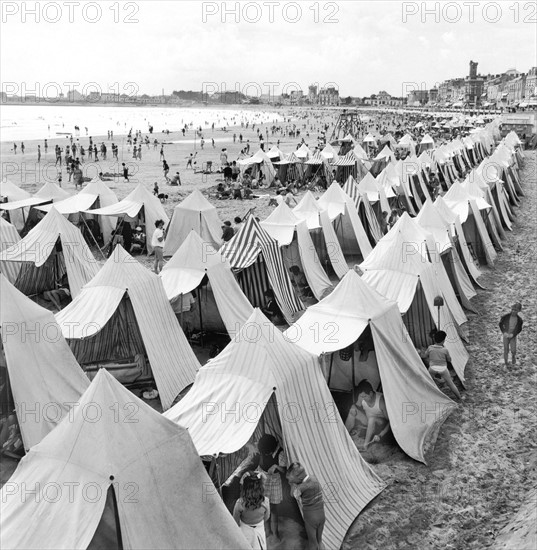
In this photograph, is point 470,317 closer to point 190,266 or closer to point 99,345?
point 190,266

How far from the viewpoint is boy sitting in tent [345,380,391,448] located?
748 centimetres

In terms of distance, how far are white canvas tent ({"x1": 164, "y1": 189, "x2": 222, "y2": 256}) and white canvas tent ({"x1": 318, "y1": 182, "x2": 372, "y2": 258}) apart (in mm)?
2944

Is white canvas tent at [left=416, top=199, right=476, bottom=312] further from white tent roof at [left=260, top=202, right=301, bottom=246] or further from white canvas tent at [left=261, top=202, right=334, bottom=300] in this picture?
white tent roof at [left=260, top=202, right=301, bottom=246]

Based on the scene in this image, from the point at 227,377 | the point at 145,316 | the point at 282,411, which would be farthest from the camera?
the point at 145,316

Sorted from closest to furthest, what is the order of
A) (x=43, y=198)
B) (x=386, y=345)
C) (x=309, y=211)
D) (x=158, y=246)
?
(x=386, y=345), (x=158, y=246), (x=309, y=211), (x=43, y=198)

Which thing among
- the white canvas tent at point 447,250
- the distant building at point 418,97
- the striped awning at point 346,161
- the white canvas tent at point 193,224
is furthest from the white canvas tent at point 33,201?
the distant building at point 418,97

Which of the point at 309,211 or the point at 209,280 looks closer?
the point at 209,280

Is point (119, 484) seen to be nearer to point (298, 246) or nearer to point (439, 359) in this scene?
point (439, 359)

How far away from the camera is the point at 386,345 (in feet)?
25.1

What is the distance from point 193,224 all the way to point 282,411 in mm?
10366

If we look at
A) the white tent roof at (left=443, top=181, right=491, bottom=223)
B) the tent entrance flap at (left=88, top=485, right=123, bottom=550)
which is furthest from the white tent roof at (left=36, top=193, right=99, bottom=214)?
the tent entrance flap at (left=88, top=485, right=123, bottom=550)

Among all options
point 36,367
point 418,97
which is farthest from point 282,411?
point 418,97

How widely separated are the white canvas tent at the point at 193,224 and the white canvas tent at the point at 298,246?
2883 mm

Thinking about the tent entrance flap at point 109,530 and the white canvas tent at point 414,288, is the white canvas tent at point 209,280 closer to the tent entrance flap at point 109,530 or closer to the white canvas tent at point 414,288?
the white canvas tent at point 414,288
